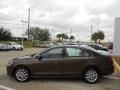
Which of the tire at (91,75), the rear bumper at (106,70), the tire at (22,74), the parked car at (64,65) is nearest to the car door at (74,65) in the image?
the parked car at (64,65)

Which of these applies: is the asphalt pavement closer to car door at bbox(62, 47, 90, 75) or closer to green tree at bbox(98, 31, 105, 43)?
car door at bbox(62, 47, 90, 75)

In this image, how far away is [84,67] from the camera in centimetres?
1000

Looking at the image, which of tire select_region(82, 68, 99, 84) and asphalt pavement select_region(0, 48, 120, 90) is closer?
asphalt pavement select_region(0, 48, 120, 90)

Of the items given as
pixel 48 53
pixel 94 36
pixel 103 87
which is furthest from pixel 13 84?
pixel 94 36

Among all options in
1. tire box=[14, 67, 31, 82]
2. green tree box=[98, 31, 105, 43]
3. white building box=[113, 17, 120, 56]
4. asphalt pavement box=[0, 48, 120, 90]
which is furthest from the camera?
green tree box=[98, 31, 105, 43]

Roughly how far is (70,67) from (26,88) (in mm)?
2026

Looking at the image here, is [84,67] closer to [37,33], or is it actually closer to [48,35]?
[37,33]

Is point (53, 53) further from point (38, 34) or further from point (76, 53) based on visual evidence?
point (38, 34)

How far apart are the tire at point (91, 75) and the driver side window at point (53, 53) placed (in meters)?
1.24

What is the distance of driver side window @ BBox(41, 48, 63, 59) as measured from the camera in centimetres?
1020

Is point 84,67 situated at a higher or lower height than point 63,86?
higher

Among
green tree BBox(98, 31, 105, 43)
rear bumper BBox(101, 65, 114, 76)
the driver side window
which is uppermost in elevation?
green tree BBox(98, 31, 105, 43)

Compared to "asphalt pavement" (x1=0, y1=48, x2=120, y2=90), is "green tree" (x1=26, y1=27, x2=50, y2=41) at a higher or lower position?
higher

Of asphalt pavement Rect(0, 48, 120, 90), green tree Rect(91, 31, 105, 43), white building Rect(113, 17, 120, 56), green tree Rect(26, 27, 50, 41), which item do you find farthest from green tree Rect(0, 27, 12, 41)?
asphalt pavement Rect(0, 48, 120, 90)
